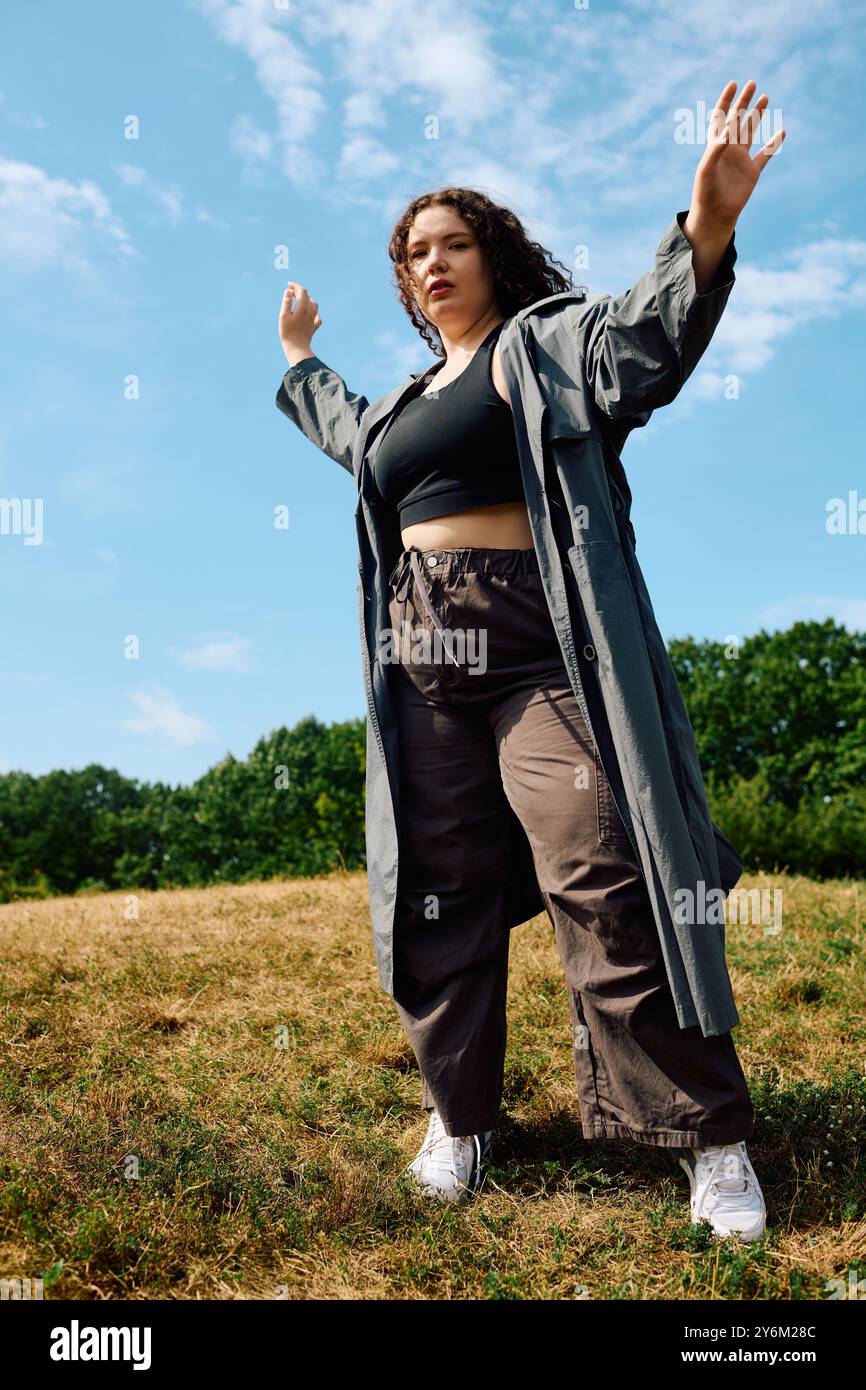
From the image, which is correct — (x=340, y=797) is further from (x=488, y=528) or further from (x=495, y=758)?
(x=488, y=528)

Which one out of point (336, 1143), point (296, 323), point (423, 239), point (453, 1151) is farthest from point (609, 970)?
point (296, 323)

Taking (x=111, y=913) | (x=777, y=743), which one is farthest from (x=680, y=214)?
(x=777, y=743)

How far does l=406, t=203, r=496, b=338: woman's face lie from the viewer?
292 centimetres

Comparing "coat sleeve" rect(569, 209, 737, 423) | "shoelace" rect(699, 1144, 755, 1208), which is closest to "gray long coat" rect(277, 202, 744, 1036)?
"coat sleeve" rect(569, 209, 737, 423)

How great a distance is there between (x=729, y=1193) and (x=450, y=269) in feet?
8.27

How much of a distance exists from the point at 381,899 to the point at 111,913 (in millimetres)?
3680

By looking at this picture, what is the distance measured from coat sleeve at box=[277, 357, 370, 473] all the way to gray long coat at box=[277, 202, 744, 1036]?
2.32 ft

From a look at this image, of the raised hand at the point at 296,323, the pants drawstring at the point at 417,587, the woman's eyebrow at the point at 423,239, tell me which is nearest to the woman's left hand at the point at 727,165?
the woman's eyebrow at the point at 423,239

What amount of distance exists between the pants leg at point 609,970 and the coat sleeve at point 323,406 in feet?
4.06

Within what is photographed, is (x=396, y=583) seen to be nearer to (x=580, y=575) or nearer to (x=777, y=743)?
(x=580, y=575)

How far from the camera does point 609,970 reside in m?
2.45

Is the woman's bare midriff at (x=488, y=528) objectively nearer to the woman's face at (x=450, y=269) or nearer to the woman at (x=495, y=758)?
the woman at (x=495, y=758)

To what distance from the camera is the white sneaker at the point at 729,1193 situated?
2402mm

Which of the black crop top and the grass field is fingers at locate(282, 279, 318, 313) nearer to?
the black crop top
